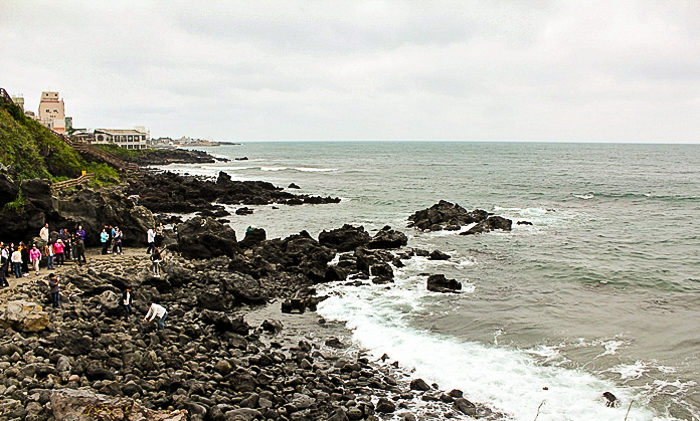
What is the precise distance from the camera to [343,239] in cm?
3628

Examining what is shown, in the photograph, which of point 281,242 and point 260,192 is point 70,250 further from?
point 260,192

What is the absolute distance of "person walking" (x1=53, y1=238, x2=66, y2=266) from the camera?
23859 mm

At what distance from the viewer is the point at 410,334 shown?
806 inches

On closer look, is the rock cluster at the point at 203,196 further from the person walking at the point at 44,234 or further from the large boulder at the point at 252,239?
the person walking at the point at 44,234

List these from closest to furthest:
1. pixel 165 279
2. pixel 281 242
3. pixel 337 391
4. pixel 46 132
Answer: pixel 337 391
pixel 165 279
pixel 281 242
pixel 46 132

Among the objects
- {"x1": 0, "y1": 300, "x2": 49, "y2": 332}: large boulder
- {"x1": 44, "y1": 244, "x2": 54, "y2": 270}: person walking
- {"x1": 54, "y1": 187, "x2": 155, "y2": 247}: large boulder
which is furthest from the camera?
{"x1": 54, "y1": 187, "x2": 155, "y2": 247}: large boulder

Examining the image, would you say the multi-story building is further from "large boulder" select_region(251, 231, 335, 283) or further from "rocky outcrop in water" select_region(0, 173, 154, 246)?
"large boulder" select_region(251, 231, 335, 283)

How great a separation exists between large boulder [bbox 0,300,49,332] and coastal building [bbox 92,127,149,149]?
13875 cm

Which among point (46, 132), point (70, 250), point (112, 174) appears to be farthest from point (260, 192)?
point (70, 250)

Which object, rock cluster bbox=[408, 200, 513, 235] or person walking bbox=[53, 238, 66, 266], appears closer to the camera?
person walking bbox=[53, 238, 66, 266]

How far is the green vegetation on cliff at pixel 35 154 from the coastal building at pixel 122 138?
8621 centimetres

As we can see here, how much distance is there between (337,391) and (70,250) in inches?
675

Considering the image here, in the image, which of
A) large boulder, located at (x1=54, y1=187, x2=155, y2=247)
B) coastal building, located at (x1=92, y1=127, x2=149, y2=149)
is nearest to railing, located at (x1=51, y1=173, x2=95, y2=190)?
large boulder, located at (x1=54, y1=187, x2=155, y2=247)

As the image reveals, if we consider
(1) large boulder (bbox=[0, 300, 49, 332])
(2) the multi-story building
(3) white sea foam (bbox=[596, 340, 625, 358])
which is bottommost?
(3) white sea foam (bbox=[596, 340, 625, 358])
